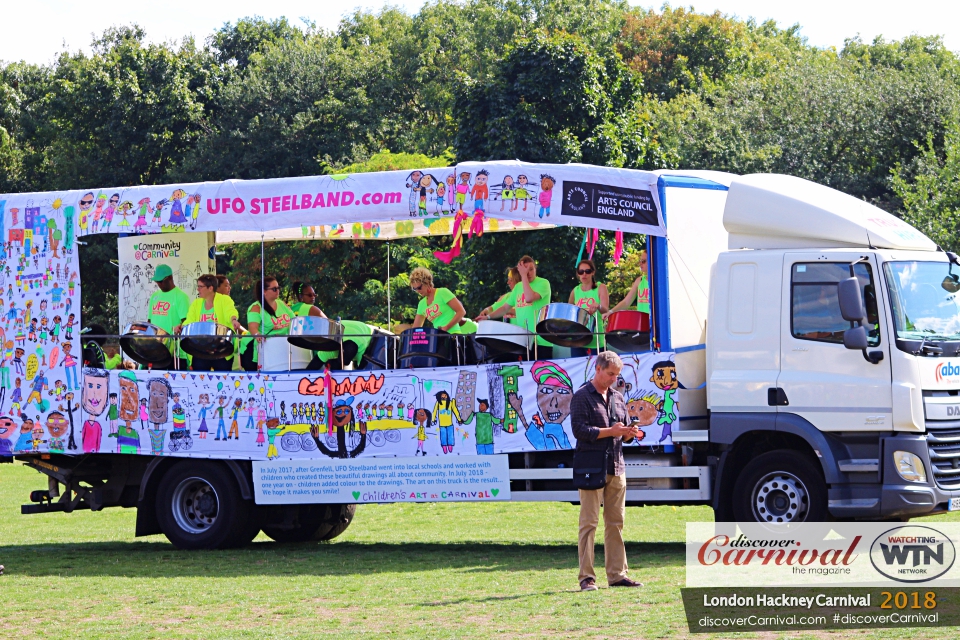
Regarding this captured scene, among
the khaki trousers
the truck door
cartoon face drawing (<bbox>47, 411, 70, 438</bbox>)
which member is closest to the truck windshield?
the truck door

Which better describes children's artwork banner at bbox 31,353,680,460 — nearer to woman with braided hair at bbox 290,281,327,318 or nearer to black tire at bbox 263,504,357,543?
woman with braided hair at bbox 290,281,327,318

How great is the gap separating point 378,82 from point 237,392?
4197cm

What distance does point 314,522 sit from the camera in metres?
13.8

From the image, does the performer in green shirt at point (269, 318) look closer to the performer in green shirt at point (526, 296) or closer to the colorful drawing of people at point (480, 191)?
the performer in green shirt at point (526, 296)

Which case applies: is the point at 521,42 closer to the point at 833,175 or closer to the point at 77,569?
the point at 833,175

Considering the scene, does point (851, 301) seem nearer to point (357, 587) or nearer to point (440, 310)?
point (440, 310)

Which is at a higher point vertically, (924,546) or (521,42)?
(521,42)

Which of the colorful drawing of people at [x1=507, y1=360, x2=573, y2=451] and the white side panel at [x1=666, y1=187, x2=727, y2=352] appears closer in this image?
the white side panel at [x1=666, y1=187, x2=727, y2=352]

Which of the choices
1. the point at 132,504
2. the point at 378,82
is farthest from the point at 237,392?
the point at 378,82

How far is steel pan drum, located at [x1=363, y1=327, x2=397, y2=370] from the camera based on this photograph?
1230cm

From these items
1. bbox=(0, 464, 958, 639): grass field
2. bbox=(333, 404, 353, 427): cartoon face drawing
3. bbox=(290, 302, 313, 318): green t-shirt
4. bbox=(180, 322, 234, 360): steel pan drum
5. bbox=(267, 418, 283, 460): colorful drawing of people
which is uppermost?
bbox=(290, 302, 313, 318): green t-shirt

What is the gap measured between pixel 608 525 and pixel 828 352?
257 cm

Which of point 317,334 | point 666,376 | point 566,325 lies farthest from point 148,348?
point 666,376

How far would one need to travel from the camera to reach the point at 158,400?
41.9 ft
